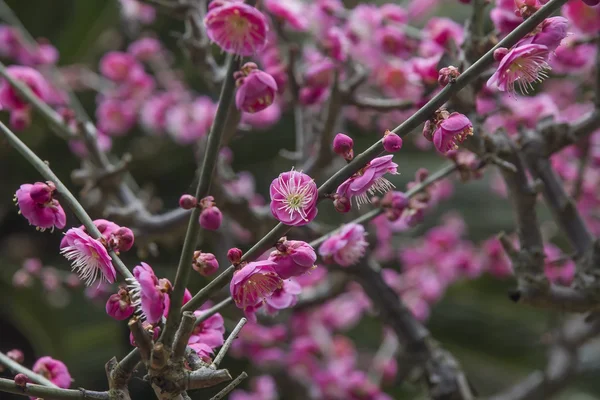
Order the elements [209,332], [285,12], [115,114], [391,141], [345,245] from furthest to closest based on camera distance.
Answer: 1. [115,114]
2. [285,12]
3. [345,245]
4. [209,332]
5. [391,141]

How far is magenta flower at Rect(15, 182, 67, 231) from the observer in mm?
504

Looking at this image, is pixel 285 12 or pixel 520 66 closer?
pixel 520 66

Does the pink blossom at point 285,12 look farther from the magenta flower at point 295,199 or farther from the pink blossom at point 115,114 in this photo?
the pink blossom at point 115,114

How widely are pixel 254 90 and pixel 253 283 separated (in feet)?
0.49

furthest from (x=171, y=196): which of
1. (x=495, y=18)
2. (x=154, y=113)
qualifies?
(x=495, y=18)

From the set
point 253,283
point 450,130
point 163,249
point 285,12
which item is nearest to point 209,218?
point 253,283

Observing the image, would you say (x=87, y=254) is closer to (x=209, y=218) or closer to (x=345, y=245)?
(x=209, y=218)

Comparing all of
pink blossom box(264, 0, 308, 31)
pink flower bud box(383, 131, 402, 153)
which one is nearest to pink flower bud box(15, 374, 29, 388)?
pink flower bud box(383, 131, 402, 153)

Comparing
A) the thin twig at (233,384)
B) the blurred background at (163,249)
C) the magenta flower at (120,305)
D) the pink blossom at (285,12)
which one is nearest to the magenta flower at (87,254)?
the magenta flower at (120,305)

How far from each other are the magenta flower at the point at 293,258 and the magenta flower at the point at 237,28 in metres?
0.15

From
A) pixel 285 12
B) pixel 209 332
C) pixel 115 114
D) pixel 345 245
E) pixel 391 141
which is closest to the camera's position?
pixel 391 141

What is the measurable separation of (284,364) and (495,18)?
0.96 m

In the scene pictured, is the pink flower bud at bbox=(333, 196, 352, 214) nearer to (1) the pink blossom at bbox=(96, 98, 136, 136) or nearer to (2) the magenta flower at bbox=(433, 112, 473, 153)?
(2) the magenta flower at bbox=(433, 112, 473, 153)

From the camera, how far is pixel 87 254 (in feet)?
1.67
